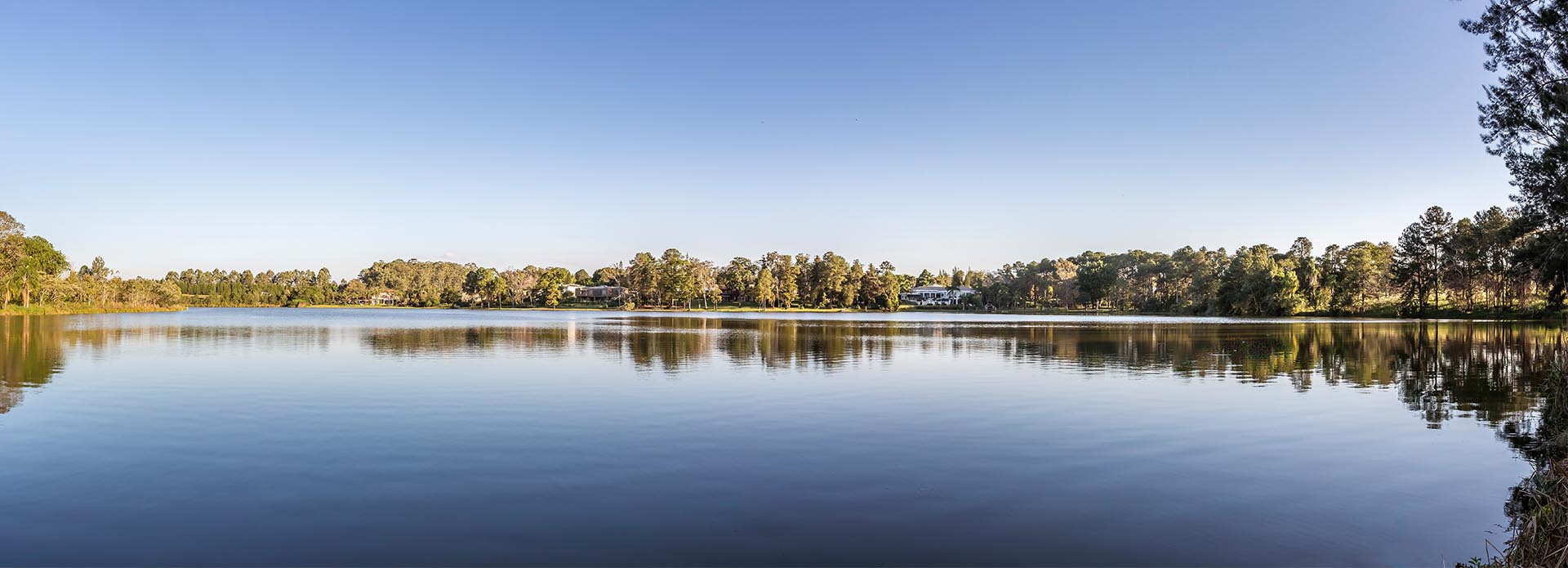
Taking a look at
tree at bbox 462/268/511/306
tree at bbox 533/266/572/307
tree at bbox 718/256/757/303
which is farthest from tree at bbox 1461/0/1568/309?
tree at bbox 462/268/511/306

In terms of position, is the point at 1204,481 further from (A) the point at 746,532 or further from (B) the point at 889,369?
(B) the point at 889,369

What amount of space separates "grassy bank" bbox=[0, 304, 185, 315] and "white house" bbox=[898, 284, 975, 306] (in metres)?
110

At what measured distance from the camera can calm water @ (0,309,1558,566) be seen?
660 cm

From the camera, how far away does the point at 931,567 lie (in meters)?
6.01

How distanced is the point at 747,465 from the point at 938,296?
457 feet

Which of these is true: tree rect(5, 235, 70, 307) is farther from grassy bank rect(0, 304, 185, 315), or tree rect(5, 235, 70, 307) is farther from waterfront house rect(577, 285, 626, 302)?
waterfront house rect(577, 285, 626, 302)

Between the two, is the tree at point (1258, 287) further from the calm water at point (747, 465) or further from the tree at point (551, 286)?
the tree at point (551, 286)

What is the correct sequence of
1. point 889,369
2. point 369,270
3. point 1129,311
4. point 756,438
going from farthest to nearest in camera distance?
point 369,270 → point 1129,311 → point 889,369 → point 756,438

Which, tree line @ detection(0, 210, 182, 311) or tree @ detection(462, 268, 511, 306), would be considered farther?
tree @ detection(462, 268, 511, 306)

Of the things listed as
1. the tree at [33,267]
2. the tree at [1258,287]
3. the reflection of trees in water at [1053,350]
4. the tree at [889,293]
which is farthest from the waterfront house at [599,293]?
the reflection of trees in water at [1053,350]

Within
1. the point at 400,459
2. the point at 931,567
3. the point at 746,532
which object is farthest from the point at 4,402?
the point at 931,567

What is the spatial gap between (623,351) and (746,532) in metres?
23.0

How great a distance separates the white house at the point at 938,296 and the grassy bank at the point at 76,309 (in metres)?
110

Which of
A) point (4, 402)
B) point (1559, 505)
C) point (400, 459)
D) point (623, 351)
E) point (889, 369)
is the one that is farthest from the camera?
point (623, 351)
